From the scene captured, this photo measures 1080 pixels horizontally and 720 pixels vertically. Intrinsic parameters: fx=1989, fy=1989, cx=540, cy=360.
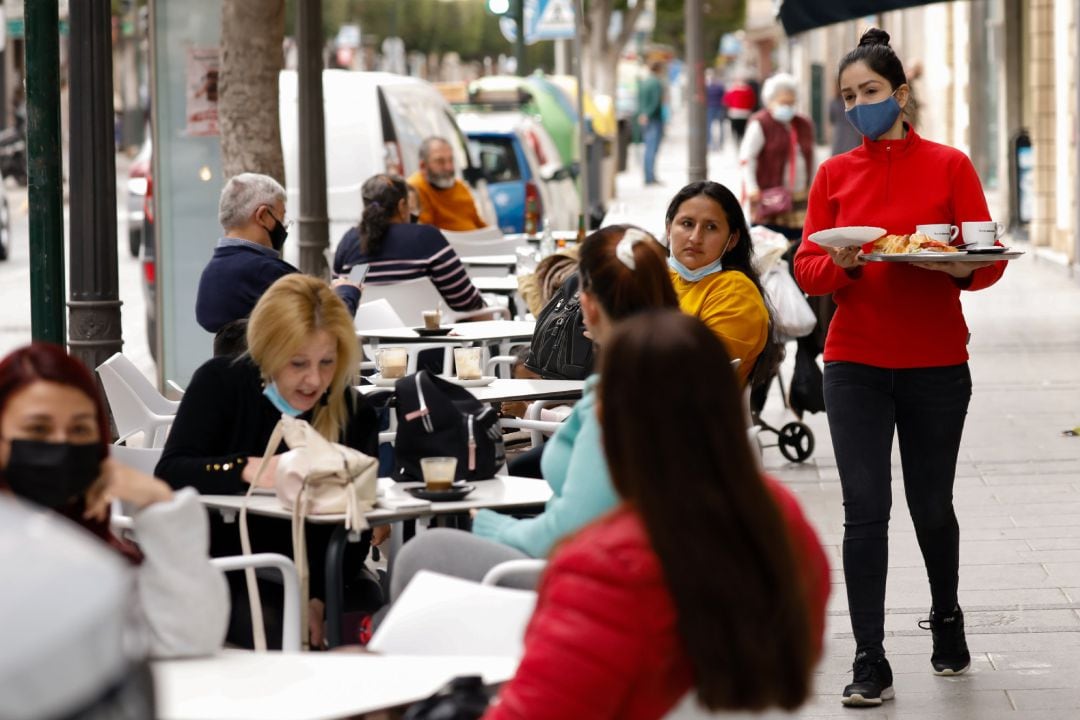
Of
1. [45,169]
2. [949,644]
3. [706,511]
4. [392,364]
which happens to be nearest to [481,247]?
[392,364]

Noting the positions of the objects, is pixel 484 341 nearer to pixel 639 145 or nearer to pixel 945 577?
pixel 945 577

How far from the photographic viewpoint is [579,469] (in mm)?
3961

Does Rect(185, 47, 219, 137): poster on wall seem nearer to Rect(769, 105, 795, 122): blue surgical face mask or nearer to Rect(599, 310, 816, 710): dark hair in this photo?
Rect(769, 105, 795, 122): blue surgical face mask

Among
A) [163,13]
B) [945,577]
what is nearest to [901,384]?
[945,577]

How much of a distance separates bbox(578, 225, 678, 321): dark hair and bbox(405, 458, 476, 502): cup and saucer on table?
643mm

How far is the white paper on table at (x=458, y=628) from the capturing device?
358cm

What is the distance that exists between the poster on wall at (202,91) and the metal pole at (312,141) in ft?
4.52

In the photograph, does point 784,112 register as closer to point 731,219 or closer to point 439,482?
point 731,219

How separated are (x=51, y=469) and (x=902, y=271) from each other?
2.82 m

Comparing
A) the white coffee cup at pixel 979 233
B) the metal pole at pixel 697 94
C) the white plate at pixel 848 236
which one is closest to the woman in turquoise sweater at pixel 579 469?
the white plate at pixel 848 236

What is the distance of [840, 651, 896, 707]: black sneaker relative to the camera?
553cm

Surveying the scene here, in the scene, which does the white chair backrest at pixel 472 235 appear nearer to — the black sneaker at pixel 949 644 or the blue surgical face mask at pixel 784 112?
the blue surgical face mask at pixel 784 112

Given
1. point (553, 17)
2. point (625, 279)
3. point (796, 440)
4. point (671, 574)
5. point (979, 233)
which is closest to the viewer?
point (671, 574)

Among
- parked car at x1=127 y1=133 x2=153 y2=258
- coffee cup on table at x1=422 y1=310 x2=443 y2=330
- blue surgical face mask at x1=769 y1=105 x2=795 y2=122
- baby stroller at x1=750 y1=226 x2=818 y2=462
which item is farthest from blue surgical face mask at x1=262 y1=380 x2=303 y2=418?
parked car at x1=127 y1=133 x2=153 y2=258
